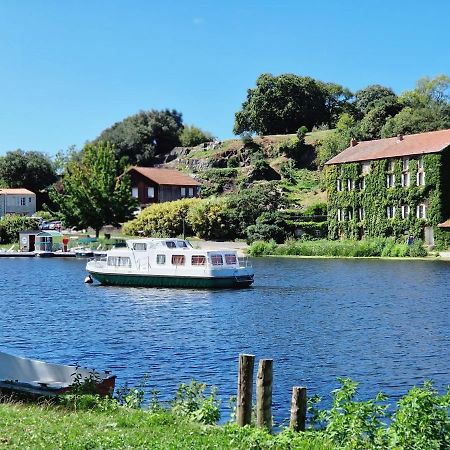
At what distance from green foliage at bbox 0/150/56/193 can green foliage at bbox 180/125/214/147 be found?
26.6 meters

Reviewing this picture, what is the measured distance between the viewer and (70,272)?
70750 mm

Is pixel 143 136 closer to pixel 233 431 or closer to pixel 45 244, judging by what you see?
pixel 45 244

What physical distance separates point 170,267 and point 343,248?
31.0m

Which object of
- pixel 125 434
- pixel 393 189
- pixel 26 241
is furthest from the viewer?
pixel 26 241

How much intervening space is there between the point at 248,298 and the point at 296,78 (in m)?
96.6

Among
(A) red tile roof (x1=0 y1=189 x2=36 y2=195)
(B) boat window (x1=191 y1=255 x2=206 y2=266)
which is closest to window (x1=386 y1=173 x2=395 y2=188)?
(B) boat window (x1=191 y1=255 x2=206 y2=266)

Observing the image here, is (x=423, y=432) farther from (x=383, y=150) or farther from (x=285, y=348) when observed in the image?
(x=383, y=150)

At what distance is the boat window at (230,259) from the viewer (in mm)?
56750

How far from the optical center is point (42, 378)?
20.0 meters

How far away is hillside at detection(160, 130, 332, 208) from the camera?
392ft

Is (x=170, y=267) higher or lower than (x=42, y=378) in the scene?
higher

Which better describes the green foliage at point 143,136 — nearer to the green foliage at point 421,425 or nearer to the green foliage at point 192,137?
the green foliage at point 192,137

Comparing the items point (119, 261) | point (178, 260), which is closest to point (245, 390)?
point (178, 260)

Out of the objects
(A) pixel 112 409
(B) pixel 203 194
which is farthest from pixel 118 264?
(B) pixel 203 194
